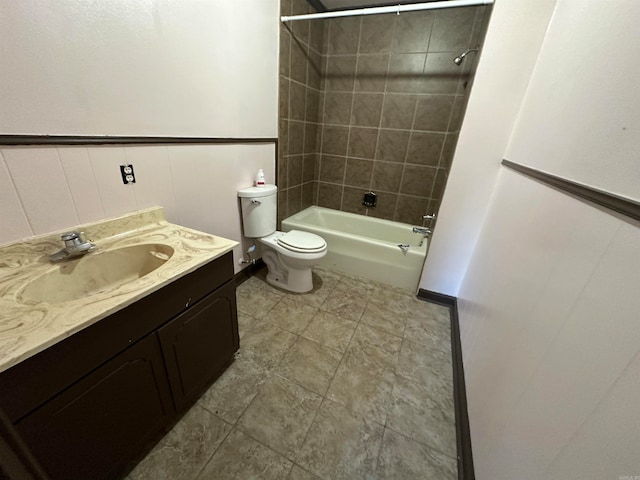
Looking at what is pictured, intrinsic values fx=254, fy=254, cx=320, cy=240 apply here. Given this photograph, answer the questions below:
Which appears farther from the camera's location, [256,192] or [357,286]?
[357,286]

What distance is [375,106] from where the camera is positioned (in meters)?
2.37

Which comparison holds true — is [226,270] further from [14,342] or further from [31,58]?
[31,58]

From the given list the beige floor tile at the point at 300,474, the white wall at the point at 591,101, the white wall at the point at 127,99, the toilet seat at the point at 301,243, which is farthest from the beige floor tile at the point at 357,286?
the white wall at the point at 591,101

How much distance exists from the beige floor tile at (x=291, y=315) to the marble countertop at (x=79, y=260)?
2.63 feet

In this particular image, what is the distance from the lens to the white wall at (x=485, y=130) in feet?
4.25

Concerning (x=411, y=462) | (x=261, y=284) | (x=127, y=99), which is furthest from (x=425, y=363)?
(x=127, y=99)

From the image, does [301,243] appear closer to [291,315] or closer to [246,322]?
[291,315]

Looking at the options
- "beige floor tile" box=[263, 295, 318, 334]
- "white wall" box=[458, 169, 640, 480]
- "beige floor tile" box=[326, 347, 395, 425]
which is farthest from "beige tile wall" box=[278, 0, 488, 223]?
"beige floor tile" box=[326, 347, 395, 425]

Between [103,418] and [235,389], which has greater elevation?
[103,418]

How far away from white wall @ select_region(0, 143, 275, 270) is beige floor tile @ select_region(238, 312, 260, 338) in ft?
1.88

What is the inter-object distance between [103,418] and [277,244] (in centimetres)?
127

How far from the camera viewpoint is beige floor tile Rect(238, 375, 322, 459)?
3.43 ft

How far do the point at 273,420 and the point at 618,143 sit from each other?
4.69ft

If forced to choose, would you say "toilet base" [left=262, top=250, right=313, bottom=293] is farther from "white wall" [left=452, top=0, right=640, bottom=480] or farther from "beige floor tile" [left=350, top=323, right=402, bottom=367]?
"white wall" [left=452, top=0, right=640, bottom=480]
